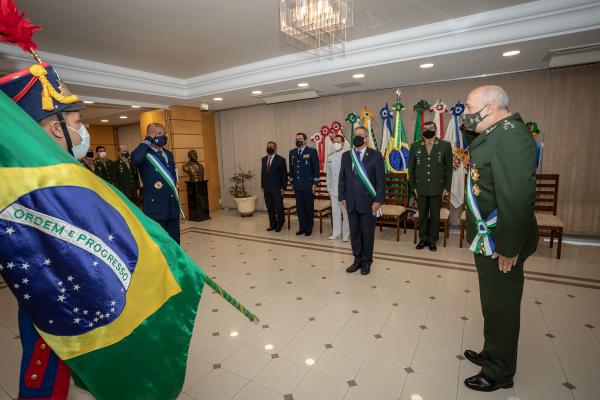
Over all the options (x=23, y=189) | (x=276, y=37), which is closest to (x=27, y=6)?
(x=276, y=37)

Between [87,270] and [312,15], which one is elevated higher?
[312,15]

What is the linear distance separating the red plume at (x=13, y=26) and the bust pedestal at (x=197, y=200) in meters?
6.24

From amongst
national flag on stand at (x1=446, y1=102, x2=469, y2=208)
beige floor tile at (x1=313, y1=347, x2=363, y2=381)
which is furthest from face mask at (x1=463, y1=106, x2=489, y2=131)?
national flag on stand at (x1=446, y1=102, x2=469, y2=208)

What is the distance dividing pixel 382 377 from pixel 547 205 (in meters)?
4.34

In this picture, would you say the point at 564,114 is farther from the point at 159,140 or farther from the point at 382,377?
the point at 159,140

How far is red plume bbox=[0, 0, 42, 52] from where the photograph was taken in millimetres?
922

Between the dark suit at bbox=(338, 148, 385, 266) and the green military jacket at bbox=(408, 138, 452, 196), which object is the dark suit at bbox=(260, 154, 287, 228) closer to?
the dark suit at bbox=(338, 148, 385, 266)

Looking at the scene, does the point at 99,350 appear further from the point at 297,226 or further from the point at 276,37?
the point at 297,226

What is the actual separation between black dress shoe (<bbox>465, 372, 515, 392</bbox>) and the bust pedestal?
20.5ft

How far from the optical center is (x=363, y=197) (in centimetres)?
360

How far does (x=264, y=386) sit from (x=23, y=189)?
1860 mm

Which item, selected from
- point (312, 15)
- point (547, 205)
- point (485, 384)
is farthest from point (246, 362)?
point (547, 205)

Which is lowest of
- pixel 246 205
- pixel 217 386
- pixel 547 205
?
Answer: pixel 217 386

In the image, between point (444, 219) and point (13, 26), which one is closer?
point (13, 26)
